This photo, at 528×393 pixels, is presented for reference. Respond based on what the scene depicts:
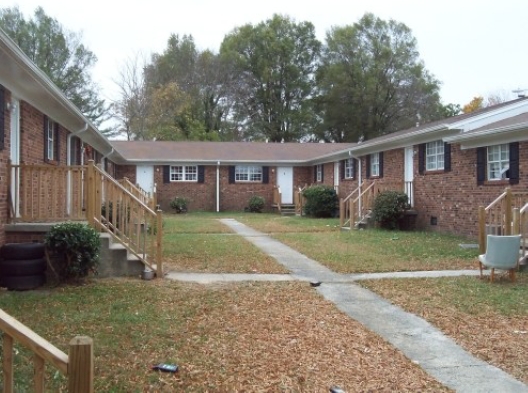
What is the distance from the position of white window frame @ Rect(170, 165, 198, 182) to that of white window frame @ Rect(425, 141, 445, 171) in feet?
45.0

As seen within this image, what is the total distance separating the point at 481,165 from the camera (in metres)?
13.2

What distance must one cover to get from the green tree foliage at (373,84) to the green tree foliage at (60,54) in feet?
63.6

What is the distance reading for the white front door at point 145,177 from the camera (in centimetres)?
2592

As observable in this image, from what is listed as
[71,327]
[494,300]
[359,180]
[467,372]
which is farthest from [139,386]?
[359,180]

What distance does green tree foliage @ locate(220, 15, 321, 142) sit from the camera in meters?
45.7

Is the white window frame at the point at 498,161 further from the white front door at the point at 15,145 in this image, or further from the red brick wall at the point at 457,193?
the white front door at the point at 15,145

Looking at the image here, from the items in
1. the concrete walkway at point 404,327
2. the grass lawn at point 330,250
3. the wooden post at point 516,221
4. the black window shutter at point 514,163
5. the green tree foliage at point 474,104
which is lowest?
the concrete walkway at point 404,327

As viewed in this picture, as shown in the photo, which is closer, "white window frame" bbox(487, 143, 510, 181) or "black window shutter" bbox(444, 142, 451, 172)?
"white window frame" bbox(487, 143, 510, 181)

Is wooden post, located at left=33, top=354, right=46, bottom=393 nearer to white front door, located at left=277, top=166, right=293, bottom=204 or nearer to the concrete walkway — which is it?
the concrete walkway

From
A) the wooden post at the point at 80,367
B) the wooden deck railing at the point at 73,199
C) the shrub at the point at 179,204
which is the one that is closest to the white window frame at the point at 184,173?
the shrub at the point at 179,204

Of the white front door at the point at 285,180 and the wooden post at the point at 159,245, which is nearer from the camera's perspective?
the wooden post at the point at 159,245

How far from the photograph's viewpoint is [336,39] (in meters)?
47.9

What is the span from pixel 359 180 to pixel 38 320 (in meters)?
16.4

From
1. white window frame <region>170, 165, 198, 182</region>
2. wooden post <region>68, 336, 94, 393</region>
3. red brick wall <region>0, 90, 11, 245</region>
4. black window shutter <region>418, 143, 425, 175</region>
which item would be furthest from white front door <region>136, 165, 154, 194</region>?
wooden post <region>68, 336, 94, 393</region>
